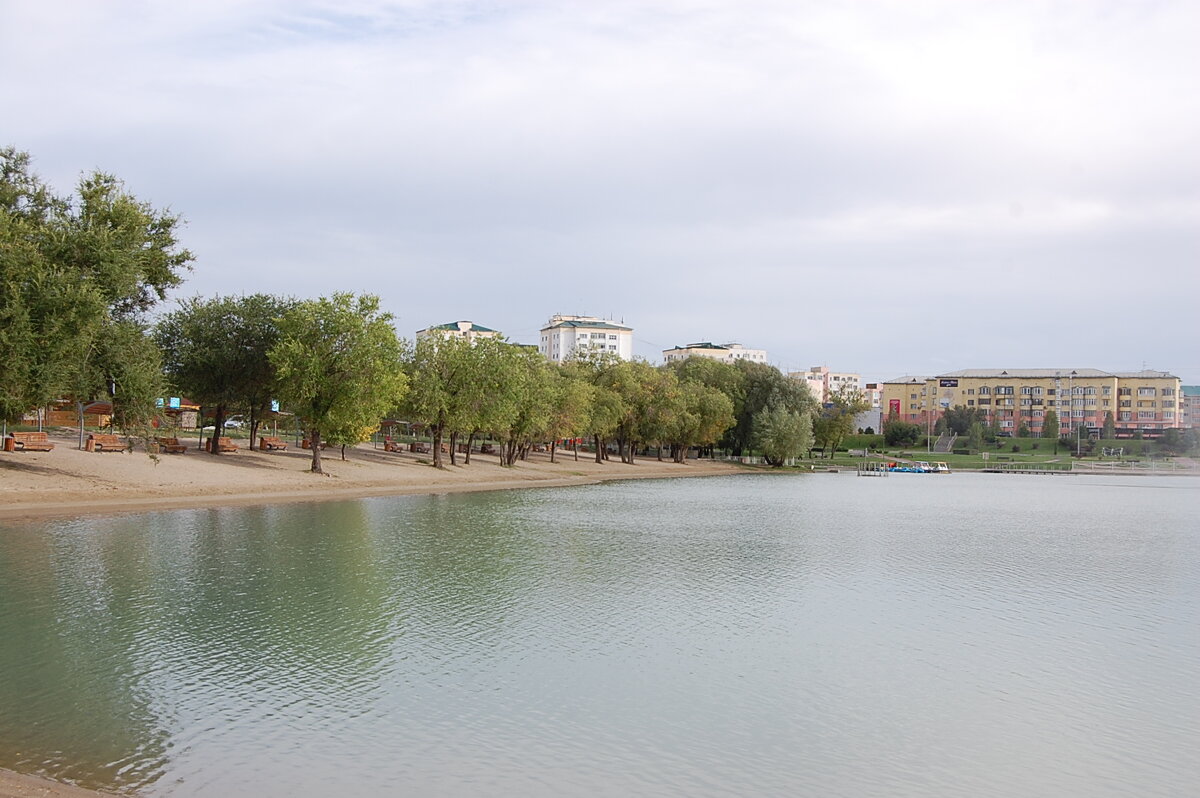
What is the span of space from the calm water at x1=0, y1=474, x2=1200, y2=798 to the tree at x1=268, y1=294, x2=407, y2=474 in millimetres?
18375

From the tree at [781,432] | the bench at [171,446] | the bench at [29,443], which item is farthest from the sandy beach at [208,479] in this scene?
the tree at [781,432]

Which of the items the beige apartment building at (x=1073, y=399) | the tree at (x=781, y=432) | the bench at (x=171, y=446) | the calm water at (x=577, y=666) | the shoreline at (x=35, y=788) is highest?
the beige apartment building at (x=1073, y=399)

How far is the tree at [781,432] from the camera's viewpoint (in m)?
105

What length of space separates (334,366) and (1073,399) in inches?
6597

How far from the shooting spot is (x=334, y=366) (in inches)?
2061

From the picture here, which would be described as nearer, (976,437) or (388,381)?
(388,381)

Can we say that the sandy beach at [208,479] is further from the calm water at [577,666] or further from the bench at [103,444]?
the calm water at [577,666]

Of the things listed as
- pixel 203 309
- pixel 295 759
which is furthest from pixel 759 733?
pixel 203 309

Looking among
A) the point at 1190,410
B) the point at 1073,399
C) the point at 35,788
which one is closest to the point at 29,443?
the point at 35,788

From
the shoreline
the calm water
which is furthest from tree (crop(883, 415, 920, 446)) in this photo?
the shoreline

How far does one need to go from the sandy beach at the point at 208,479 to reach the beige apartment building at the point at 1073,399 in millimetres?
123076

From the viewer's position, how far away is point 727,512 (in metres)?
49.9

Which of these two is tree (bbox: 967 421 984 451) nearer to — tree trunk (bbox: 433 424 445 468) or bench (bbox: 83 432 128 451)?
tree trunk (bbox: 433 424 445 468)

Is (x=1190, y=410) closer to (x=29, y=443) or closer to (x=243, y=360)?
(x=243, y=360)
